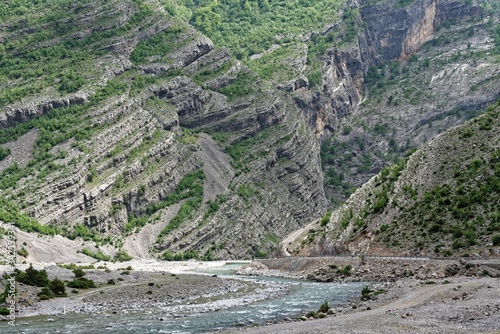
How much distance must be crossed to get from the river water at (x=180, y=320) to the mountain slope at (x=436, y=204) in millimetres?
17695

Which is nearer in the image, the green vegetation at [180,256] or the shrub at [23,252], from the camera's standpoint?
the shrub at [23,252]

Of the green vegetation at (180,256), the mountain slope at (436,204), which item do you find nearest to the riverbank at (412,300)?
the mountain slope at (436,204)

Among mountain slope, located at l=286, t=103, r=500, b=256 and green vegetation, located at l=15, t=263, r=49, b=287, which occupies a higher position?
green vegetation, located at l=15, t=263, r=49, b=287

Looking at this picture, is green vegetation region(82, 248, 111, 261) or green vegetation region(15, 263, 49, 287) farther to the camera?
green vegetation region(82, 248, 111, 261)

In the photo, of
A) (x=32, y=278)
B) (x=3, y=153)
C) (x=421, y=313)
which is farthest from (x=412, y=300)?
(x=3, y=153)

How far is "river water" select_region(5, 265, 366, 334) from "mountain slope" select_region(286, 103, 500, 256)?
17.7 meters

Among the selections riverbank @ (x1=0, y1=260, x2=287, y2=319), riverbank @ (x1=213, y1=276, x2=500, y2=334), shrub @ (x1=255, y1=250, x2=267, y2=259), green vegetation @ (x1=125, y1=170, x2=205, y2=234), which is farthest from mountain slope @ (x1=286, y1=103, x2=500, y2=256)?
green vegetation @ (x1=125, y1=170, x2=205, y2=234)

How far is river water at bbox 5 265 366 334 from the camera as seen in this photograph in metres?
50.5

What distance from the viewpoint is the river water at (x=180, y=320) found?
166 feet

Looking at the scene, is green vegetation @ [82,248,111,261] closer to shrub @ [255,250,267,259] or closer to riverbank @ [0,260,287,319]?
shrub @ [255,250,267,259]

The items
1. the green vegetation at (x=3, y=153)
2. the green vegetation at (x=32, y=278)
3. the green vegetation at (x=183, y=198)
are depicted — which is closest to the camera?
the green vegetation at (x=32, y=278)

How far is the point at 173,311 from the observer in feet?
199

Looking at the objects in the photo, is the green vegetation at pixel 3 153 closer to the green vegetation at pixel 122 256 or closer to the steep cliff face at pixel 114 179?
the steep cliff face at pixel 114 179

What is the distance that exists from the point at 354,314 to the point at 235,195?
13968cm
